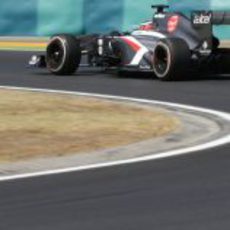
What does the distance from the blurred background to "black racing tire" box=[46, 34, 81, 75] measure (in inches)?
271

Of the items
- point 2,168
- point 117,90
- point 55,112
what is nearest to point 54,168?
point 2,168

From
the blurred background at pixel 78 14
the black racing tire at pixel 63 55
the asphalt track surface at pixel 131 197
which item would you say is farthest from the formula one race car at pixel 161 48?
the asphalt track surface at pixel 131 197

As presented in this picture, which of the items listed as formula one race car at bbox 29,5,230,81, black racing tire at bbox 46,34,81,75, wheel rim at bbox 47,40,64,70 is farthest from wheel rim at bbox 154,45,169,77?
wheel rim at bbox 47,40,64,70

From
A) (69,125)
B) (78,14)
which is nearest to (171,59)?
(69,125)

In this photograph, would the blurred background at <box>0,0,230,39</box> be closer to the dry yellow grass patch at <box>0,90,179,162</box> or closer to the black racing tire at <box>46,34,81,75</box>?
the black racing tire at <box>46,34,81,75</box>

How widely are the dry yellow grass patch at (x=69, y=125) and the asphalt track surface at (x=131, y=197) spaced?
46.9 inches

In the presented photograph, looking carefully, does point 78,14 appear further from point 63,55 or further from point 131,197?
point 131,197

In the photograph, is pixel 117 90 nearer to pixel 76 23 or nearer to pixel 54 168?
pixel 54 168

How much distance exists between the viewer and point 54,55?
20484mm

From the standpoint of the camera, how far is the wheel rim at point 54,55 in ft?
66.4

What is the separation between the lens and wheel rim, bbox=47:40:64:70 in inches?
797

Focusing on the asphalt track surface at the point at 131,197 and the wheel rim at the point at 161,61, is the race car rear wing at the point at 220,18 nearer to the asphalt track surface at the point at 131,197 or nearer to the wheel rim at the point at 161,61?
the wheel rim at the point at 161,61

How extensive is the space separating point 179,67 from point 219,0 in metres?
8.58

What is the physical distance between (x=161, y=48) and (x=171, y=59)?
416mm
